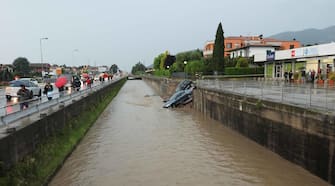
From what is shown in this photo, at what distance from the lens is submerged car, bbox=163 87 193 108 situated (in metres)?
34.8

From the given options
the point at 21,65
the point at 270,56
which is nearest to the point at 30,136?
the point at 270,56

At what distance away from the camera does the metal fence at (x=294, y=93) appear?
38.1ft

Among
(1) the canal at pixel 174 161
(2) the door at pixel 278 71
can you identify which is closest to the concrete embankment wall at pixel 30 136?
(1) the canal at pixel 174 161

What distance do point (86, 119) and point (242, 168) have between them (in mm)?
13496

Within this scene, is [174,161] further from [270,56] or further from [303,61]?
[270,56]

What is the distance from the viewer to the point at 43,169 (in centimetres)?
1092

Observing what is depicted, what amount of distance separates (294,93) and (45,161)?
413 inches

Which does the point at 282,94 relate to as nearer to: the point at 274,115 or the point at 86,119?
the point at 274,115

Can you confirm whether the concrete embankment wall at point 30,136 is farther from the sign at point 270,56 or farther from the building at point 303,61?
the sign at point 270,56

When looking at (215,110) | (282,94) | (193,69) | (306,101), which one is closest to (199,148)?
(282,94)

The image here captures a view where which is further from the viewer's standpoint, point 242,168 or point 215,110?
point 215,110

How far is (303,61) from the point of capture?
118ft

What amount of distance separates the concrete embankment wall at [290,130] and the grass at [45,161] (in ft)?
29.9

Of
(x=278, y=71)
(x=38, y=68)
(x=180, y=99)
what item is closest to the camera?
(x=180, y=99)
